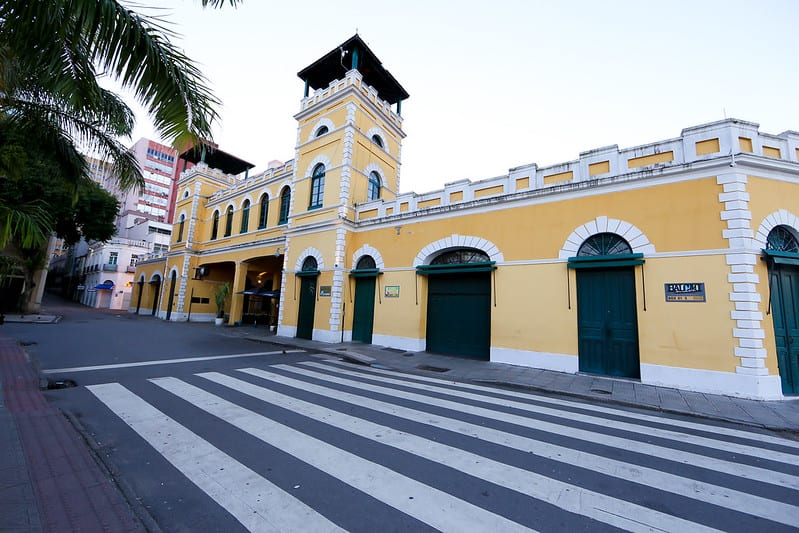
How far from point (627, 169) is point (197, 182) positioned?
96.2 ft

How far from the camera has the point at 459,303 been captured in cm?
1213

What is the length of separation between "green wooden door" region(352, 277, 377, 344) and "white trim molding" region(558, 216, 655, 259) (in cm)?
775

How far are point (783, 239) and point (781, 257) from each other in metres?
1.01

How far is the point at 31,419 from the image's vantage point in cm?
446

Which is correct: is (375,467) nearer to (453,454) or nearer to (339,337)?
(453,454)

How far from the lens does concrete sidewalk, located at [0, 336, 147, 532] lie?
250cm

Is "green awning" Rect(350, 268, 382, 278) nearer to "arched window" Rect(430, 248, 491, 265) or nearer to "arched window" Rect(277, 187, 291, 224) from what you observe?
"arched window" Rect(430, 248, 491, 265)

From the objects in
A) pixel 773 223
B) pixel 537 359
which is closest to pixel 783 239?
pixel 773 223

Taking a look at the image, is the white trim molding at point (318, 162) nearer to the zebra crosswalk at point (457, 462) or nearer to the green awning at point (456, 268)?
the green awning at point (456, 268)

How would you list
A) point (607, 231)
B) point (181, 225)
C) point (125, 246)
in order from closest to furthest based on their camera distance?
1. point (607, 231)
2. point (181, 225)
3. point (125, 246)

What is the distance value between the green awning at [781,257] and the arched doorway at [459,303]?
6.40 m

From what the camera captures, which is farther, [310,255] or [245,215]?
[245,215]

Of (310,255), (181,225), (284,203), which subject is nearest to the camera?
(310,255)

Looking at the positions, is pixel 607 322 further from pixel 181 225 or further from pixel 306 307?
pixel 181 225
